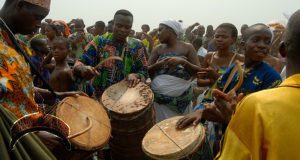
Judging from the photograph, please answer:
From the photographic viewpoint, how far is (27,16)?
5.28 ft

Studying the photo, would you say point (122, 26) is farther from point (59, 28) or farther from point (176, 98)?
point (59, 28)

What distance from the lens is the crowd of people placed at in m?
0.93

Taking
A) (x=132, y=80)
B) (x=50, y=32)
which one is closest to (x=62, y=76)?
(x=132, y=80)

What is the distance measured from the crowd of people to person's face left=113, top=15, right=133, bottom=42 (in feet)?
0.05

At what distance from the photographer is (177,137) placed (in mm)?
2121

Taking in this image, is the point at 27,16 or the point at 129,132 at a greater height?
the point at 27,16

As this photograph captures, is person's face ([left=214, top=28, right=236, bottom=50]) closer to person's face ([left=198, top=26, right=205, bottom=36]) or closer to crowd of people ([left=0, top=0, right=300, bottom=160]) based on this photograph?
crowd of people ([left=0, top=0, right=300, bottom=160])

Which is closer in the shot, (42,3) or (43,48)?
(42,3)

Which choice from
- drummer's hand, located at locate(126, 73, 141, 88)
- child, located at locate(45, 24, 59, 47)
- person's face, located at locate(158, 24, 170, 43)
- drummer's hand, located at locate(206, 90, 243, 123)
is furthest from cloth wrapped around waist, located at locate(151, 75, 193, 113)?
child, located at locate(45, 24, 59, 47)

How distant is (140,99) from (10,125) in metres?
1.70

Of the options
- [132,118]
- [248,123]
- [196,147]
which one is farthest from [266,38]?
[132,118]

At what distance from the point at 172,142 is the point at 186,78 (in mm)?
1904

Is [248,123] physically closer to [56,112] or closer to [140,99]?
[56,112]

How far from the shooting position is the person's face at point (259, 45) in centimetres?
213
